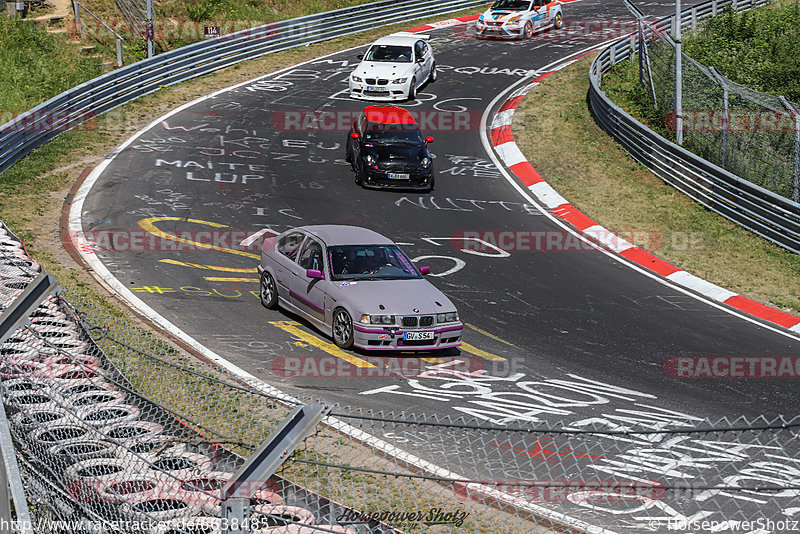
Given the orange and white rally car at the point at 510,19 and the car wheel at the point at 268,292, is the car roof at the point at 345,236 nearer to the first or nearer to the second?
the car wheel at the point at 268,292

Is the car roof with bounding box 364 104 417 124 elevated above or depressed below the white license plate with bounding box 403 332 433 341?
above

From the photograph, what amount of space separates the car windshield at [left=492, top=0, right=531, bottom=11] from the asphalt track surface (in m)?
10.3

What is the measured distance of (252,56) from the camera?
111 feet

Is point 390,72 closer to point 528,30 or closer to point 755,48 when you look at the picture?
point 528,30

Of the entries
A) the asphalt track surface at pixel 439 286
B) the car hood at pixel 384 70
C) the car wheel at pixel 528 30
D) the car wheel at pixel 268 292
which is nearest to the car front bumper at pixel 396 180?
the asphalt track surface at pixel 439 286

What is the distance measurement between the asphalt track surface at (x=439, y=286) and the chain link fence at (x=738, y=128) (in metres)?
4.69

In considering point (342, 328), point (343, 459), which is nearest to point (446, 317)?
point (342, 328)

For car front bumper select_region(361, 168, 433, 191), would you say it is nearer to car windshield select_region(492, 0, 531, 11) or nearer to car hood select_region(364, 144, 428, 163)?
car hood select_region(364, 144, 428, 163)

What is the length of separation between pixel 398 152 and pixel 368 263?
8305 mm

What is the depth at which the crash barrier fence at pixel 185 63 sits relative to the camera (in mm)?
23453

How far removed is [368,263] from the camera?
14367 mm

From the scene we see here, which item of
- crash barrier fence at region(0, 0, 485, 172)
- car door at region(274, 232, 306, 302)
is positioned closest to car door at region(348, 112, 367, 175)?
car door at region(274, 232, 306, 302)

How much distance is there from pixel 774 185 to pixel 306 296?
11763 millimetres

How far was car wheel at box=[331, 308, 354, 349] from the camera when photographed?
13305 mm
